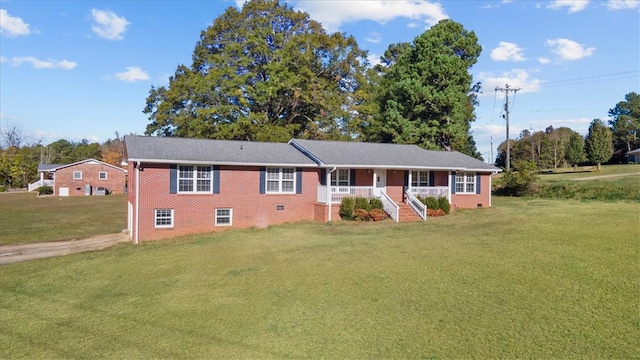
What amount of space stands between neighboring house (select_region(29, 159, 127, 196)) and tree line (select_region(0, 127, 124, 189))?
4.30 metres

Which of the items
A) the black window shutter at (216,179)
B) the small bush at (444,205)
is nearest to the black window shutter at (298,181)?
the black window shutter at (216,179)

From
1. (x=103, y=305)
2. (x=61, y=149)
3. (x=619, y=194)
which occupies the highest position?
(x=61, y=149)

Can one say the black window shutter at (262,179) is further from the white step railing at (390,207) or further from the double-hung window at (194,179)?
the white step railing at (390,207)

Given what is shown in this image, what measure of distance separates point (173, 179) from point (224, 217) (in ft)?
9.79

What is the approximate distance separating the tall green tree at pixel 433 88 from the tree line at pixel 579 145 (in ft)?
60.8

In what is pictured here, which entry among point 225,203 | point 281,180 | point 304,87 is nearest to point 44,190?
point 304,87

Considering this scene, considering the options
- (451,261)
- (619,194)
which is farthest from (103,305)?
(619,194)

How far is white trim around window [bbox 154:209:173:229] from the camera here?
18.0 meters

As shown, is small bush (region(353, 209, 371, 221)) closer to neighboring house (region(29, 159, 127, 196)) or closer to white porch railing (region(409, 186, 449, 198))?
white porch railing (region(409, 186, 449, 198))

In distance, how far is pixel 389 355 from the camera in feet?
19.4

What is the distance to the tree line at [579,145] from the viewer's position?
1992 inches

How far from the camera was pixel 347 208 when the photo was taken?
20797 millimetres

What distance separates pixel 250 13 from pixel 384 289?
118 feet

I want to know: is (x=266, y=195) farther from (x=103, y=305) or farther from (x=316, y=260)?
(x=103, y=305)
